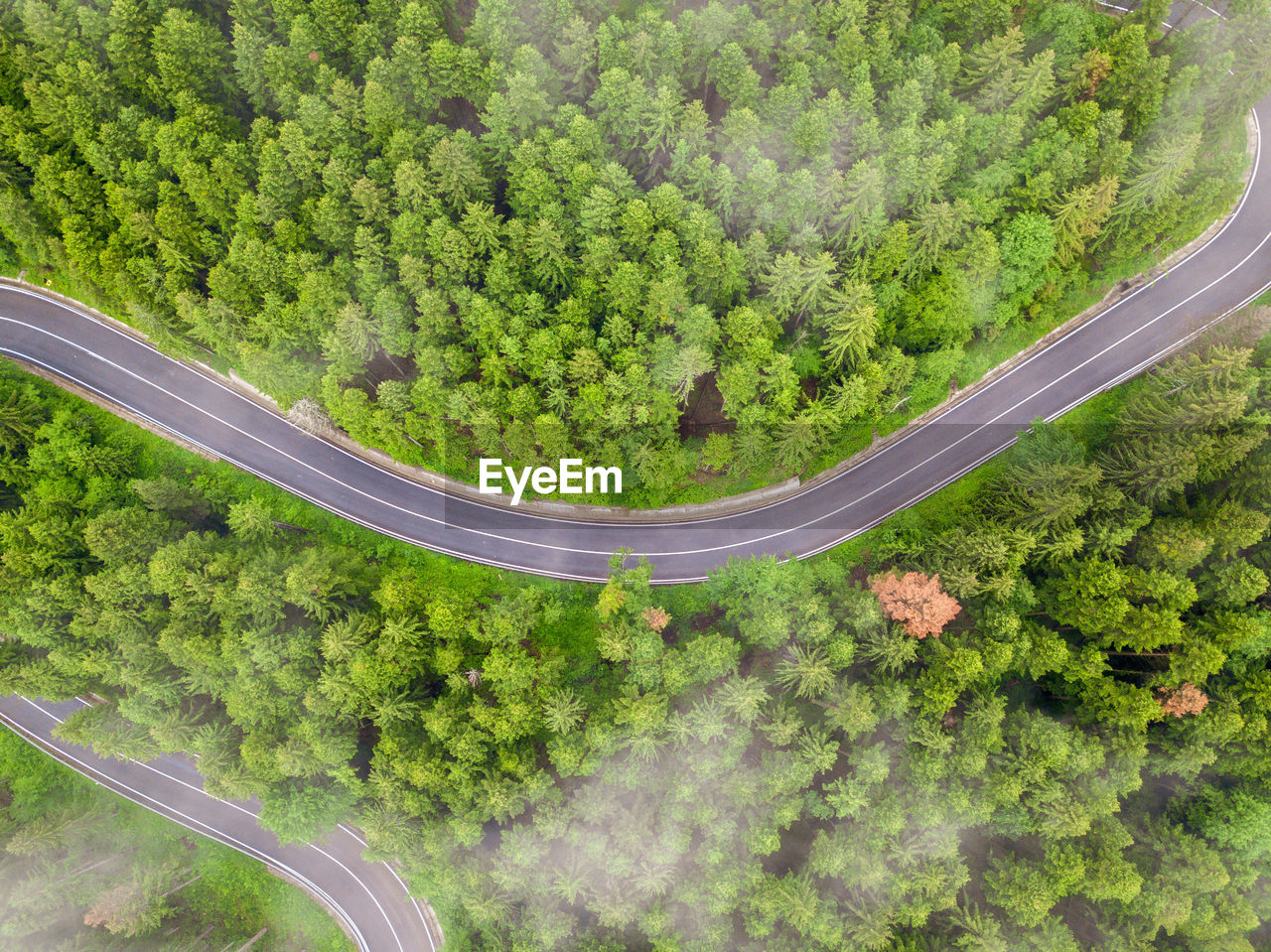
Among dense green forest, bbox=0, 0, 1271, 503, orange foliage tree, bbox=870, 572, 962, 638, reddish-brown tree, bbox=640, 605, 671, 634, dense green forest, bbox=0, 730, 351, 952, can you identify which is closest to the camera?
orange foliage tree, bbox=870, 572, 962, 638

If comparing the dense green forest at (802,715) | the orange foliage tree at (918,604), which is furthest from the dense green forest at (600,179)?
the dense green forest at (802,715)

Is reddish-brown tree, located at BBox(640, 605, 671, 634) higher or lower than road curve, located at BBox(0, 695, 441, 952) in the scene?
higher

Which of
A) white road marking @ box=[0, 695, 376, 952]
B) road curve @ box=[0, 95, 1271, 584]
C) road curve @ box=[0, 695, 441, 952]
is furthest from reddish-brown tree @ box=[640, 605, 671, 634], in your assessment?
white road marking @ box=[0, 695, 376, 952]

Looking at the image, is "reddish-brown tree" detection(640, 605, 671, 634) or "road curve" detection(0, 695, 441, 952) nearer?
"reddish-brown tree" detection(640, 605, 671, 634)

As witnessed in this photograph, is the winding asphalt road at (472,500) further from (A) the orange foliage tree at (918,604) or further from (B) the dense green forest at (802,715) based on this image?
(A) the orange foliage tree at (918,604)

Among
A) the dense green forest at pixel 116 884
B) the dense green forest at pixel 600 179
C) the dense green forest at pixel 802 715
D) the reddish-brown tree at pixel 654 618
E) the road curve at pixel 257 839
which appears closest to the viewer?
the dense green forest at pixel 802 715

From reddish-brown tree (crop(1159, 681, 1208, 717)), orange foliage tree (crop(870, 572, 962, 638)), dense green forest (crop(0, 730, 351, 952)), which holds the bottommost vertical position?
dense green forest (crop(0, 730, 351, 952))

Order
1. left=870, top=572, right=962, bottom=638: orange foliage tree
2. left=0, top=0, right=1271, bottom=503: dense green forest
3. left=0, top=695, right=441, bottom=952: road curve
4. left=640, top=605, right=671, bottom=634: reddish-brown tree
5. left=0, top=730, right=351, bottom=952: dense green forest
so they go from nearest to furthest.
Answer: left=870, top=572, right=962, bottom=638: orange foliage tree → left=0, top=0, right=1271, bottom=503: dense green forest → left=640, top=605, right=671, bottom=634: reddish-brown tree → left=0, top=730, right=351, bottom=952: dense green forest → left=0, top=695, right=441, bottom=952: road curve

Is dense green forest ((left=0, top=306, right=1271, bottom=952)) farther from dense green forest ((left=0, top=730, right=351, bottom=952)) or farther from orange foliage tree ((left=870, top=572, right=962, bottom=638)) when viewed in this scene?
dense green forest ((left=0, top=730, right=351, bottom=952))
